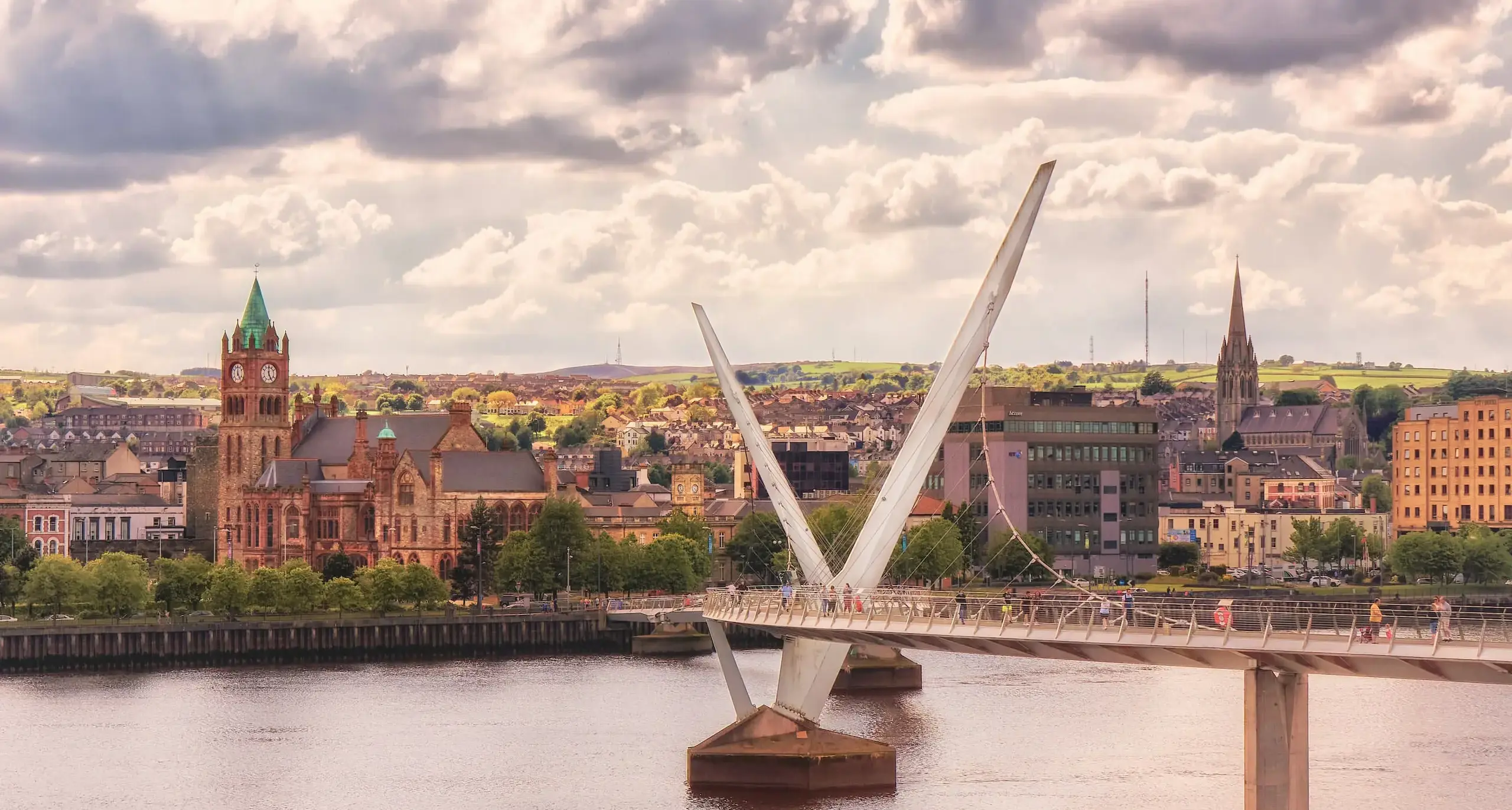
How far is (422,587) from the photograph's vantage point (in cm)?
14712

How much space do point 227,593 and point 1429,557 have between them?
84518mm

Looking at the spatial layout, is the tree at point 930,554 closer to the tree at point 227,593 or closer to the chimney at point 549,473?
the chimney at point 549,473

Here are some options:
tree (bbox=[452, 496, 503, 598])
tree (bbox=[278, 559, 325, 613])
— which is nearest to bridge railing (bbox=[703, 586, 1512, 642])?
tree (bbox=[278, 559, 325, 613])

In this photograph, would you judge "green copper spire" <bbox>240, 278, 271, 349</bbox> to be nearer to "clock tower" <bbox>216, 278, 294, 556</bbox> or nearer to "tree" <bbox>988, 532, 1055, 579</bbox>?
"clock tower" <bbox>216, 278, 294, 556</bbox>

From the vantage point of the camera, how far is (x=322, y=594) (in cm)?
14350

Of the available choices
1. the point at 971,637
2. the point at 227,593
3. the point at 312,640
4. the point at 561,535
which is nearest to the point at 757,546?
the point at 561,535

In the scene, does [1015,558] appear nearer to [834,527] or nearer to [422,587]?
[834,527]

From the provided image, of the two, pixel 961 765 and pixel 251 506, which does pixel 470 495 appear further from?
pixel 961 765

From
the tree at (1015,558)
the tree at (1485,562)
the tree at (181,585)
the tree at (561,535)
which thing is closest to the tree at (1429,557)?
the tree at (1485,562)

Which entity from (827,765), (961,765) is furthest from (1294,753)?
(961,765)

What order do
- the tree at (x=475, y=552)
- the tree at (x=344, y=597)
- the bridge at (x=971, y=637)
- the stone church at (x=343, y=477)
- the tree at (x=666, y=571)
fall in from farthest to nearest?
the stone church at (x=343, y=477) < the tree at (x=475, y=552) < the tree at (x=666, y=571) < the tree at (x=344, y=597) < the bridge at (x=971, y=637)

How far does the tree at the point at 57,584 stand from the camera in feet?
456

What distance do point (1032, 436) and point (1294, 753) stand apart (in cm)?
12618

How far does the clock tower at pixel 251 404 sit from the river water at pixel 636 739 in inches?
2524
